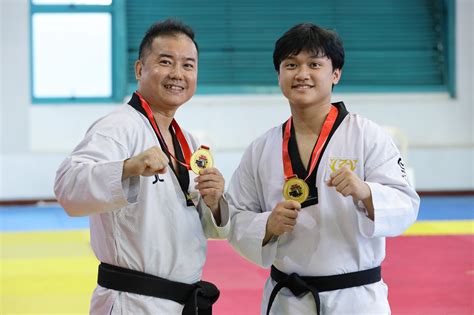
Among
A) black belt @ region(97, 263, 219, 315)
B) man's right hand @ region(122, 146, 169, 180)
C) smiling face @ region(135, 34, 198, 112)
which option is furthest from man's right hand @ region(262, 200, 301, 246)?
smiling face @ region(135, 34, 198, 112)

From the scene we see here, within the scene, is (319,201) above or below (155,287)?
above

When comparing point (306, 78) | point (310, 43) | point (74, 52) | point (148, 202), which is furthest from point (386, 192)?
point (74, 52)

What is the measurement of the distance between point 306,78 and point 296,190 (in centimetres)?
47

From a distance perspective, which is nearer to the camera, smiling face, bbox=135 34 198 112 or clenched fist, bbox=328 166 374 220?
clenched fist, bbox=328 166 374 220

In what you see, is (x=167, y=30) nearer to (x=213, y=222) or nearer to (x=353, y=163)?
(x=213, y=222)

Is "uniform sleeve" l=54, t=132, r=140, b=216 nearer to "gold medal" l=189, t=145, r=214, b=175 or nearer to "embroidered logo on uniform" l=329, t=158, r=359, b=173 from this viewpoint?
"gold medal" l=189, t=145, r=214, b=175

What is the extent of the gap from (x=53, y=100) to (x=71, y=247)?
5.06 metres

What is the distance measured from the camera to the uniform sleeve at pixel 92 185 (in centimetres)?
244

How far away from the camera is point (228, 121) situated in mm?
12492

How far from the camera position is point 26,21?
12.0m

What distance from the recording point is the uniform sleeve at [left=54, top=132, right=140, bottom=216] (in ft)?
8.00

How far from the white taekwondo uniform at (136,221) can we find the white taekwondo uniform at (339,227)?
0.25m

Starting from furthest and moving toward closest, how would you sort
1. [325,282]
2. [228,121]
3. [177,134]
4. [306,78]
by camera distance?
[228,121] → [177,134] → [306,78] → [325,282]

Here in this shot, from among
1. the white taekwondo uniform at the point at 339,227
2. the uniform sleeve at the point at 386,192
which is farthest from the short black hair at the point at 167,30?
the uniform sleeve at the point at 386,192
